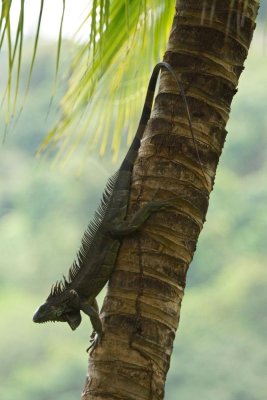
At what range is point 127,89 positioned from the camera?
3539mm

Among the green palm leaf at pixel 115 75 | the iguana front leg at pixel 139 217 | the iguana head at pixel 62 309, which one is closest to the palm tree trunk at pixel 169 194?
the iguana front leg at pixel 139 217

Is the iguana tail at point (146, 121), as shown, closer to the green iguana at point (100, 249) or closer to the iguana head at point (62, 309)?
the green iguana at point (100, 249)

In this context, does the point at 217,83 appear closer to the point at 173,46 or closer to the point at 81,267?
the point at 173,46

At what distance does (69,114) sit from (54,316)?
84 centimetres

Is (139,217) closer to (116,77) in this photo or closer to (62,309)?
(62,309)

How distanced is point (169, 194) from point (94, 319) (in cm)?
36

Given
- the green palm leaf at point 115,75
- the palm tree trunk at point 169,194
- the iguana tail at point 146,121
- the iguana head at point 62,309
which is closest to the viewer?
the palm tree trunk at point 169,194

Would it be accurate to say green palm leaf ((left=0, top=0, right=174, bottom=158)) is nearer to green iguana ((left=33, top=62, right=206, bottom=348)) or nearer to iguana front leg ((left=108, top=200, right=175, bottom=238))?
green iguana ((left=33, top=62, right=206, bottom=348))

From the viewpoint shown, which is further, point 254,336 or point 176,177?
point 254,336

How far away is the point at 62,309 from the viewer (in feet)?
8.38

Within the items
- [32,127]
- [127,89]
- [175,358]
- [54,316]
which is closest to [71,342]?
[175,358]

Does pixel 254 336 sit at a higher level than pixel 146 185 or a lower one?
higher

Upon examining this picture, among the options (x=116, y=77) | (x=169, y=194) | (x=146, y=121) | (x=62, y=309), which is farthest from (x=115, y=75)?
(x=169, y=194)

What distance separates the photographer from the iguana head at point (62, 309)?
2.49 metres
